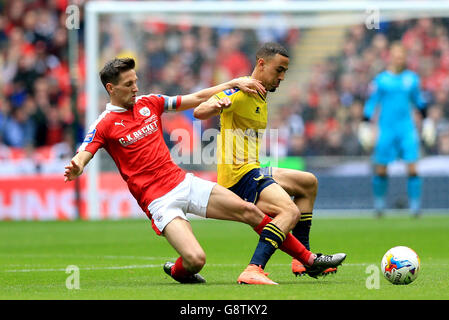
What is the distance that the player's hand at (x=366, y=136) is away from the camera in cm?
1866

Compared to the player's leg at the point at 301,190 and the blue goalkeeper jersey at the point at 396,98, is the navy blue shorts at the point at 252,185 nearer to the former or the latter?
the player's leg at the point at 301,190

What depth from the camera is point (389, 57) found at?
19.9 m

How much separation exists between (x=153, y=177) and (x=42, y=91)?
13.5 metres

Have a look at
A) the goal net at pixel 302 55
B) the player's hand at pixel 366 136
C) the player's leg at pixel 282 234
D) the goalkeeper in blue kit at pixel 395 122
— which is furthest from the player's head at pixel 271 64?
the goal net at pixel 302 55

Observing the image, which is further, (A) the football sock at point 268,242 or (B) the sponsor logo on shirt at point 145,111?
(B) the sponsor logo on shirt at point 145,111

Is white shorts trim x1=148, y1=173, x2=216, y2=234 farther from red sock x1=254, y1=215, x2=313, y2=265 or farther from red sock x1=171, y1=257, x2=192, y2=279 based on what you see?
red sock x1=254, y1=215, x2=313, y2=265

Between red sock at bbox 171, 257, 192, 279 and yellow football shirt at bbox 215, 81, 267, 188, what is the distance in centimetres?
88

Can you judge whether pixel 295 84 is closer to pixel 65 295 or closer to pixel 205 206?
pixel 205 206

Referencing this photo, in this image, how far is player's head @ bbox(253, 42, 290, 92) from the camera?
7953 millimetres

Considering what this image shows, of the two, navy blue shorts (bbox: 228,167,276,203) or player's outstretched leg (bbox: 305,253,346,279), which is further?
navy blue shorts (bbox: 228,167,276,203)

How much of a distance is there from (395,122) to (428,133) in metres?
Result: 2.04

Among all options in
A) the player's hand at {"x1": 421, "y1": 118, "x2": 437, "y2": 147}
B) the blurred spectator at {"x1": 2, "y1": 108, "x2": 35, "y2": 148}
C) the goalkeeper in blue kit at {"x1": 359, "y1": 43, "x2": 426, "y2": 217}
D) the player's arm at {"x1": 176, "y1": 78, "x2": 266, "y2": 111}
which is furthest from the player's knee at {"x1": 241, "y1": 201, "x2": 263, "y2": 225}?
the blurred spectator at {"x1": 2, "y1": 108, "x2": 35, "y2": 148}

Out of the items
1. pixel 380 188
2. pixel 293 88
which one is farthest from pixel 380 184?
pixel 293 88

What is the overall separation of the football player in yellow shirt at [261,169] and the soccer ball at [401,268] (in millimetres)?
572
